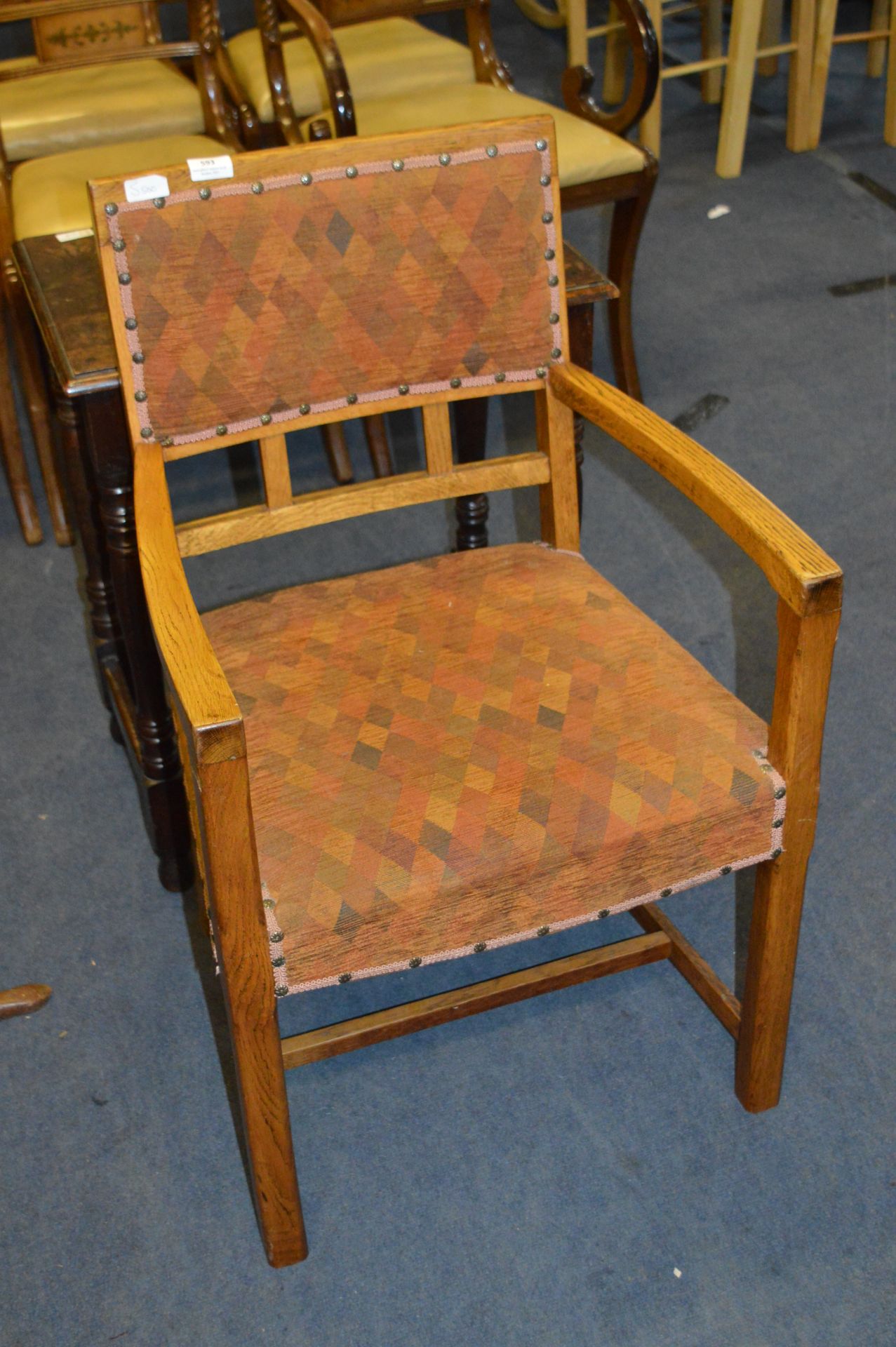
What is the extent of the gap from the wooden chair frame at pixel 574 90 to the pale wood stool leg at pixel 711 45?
1.67m

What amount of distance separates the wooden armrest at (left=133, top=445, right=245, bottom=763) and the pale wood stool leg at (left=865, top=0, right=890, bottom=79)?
3774mm

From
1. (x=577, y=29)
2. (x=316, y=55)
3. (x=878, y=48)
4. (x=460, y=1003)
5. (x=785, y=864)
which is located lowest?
(x=460, y=1003)

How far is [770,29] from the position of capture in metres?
4.22

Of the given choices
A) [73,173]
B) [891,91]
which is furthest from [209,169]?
[891,91]

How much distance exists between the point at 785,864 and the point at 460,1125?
48 cm

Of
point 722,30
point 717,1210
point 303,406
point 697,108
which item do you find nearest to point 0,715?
point 303,406

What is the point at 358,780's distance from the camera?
4.10 ft

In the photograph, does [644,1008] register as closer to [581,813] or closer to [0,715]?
[581,813]

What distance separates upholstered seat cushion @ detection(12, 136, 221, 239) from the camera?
2.18 metres

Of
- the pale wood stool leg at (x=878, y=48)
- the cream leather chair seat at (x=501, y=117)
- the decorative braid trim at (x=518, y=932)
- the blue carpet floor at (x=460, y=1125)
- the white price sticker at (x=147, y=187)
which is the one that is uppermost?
the white price sticker at (x=147, y=187)

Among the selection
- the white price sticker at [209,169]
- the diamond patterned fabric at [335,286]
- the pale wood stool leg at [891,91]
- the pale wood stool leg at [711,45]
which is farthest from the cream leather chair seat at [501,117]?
the pale wood stool leg at [711,45]

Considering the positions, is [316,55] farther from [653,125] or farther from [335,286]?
[653,125]

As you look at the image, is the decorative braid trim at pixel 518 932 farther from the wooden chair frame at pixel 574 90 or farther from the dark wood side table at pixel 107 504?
the wooden chair frame at pixel 574 90

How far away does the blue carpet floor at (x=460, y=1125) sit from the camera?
1.34m
